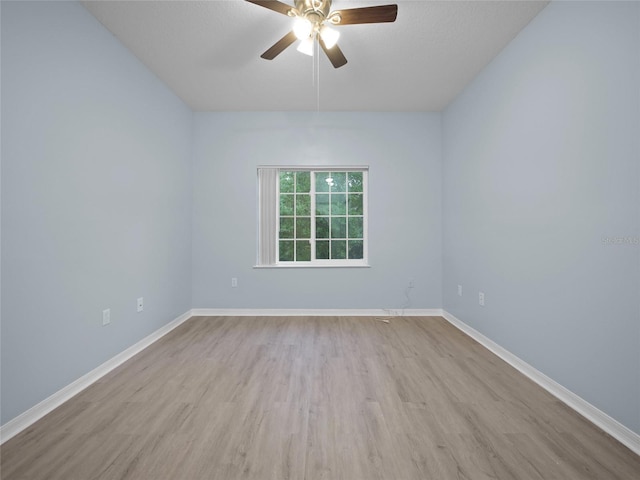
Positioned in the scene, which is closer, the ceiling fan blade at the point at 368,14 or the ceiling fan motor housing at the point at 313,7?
the ceiling fan blade at the point at 368,14

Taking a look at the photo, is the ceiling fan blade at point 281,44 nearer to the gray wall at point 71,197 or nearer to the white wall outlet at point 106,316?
the gray wall at point 71,197

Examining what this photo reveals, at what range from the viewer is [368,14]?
1735 millimetres

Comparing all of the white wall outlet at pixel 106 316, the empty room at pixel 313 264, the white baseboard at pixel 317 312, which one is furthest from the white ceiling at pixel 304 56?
the white baseboard at pixel 317 312

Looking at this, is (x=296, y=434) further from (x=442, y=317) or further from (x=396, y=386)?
(x=442, y=317)

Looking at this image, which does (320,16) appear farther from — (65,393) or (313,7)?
(65,393)

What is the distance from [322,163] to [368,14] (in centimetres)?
199

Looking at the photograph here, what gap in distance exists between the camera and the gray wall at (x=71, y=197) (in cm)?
150

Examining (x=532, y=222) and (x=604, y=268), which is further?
(x=532, y=222)

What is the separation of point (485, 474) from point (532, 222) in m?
1.72

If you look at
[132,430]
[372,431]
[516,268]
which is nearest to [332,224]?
[516,268]

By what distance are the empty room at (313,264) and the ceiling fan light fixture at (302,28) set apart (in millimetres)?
15

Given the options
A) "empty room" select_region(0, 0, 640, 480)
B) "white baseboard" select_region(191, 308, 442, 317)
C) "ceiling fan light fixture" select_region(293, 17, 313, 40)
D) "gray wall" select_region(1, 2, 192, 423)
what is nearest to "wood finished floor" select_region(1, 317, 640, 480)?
"empty room" select_region(0, 0, 640, 480)

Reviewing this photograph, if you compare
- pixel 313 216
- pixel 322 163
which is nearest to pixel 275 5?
pixel 322 163

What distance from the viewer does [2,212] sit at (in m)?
1.44
